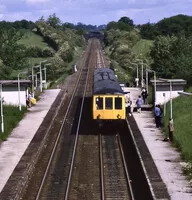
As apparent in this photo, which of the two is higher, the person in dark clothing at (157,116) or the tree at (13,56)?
the tree at (13,56)

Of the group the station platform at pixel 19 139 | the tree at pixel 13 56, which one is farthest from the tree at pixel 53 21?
the station platform at pixel 19 139

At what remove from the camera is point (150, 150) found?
26031mm

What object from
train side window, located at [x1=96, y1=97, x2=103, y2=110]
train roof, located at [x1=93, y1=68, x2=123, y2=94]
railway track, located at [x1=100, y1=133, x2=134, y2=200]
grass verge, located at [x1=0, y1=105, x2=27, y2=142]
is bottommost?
railway track, located at [x1=100, y1=133, x2=134, y2=200]

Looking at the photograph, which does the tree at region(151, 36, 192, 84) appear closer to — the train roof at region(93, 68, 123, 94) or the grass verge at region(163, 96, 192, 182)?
the grass verge at region(163, 96, 192, 182)

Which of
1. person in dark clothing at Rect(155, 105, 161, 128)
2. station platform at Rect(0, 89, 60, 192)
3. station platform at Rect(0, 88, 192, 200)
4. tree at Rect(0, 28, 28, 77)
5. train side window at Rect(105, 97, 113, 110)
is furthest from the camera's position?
tree at Rect(0, 28, 28, 77)

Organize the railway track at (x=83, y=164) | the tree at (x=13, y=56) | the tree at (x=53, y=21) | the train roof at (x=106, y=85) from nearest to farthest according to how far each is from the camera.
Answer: the railway track at (x=83, y=164)
the train roof at (x=106, y=85)
the tree at (x=13, y=56)
the tree at (x=53, y=21)

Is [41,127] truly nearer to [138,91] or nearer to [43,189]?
[43,189]

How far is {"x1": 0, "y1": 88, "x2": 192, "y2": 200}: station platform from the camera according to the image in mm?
20214

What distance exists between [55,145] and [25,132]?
3.39m

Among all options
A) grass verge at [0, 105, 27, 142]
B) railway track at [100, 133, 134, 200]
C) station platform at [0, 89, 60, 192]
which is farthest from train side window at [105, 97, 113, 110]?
grass verge at [0, 105, 27, 142]

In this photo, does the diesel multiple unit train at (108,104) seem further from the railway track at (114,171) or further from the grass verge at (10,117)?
the grass verge at (10,117)

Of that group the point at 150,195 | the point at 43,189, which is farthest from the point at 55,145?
the point at 150,195

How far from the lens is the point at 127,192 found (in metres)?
20.3

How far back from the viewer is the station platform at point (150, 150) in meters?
20.2
